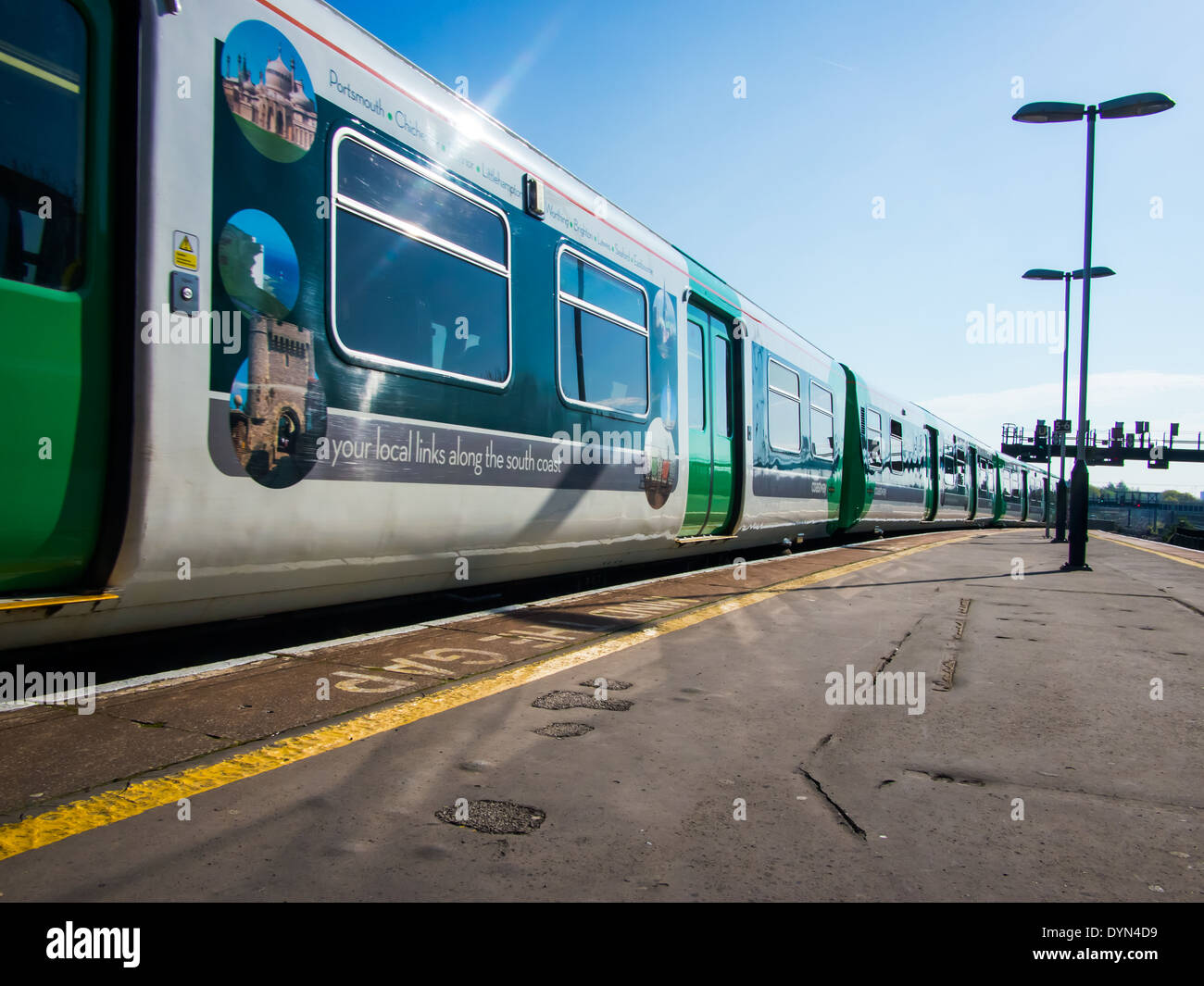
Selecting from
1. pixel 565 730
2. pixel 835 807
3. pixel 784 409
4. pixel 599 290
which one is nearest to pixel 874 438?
pixel 784 409

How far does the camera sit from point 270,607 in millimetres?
3826

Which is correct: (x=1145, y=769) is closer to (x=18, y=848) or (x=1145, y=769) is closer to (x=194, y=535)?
(x=18, y=848)

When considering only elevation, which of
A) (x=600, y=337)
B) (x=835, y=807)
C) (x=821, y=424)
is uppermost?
(x=600, y=337)

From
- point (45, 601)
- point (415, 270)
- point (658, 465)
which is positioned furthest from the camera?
point (658, 465)

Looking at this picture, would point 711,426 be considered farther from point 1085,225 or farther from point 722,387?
point 1085,225

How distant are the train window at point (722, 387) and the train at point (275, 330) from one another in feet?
7.94

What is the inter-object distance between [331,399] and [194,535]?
3.03 feet

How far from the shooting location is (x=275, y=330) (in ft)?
11.7

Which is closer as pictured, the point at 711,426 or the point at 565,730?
the point at 565,730

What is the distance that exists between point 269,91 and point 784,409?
8.21 m

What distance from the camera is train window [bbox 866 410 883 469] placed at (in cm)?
1524

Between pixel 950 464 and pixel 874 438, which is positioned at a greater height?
pixel 874 438

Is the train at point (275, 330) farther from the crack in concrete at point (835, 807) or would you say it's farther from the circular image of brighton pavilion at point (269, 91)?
the crack in concrete at point (835, 807)

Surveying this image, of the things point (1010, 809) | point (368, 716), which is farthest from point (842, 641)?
point (368, 716)
